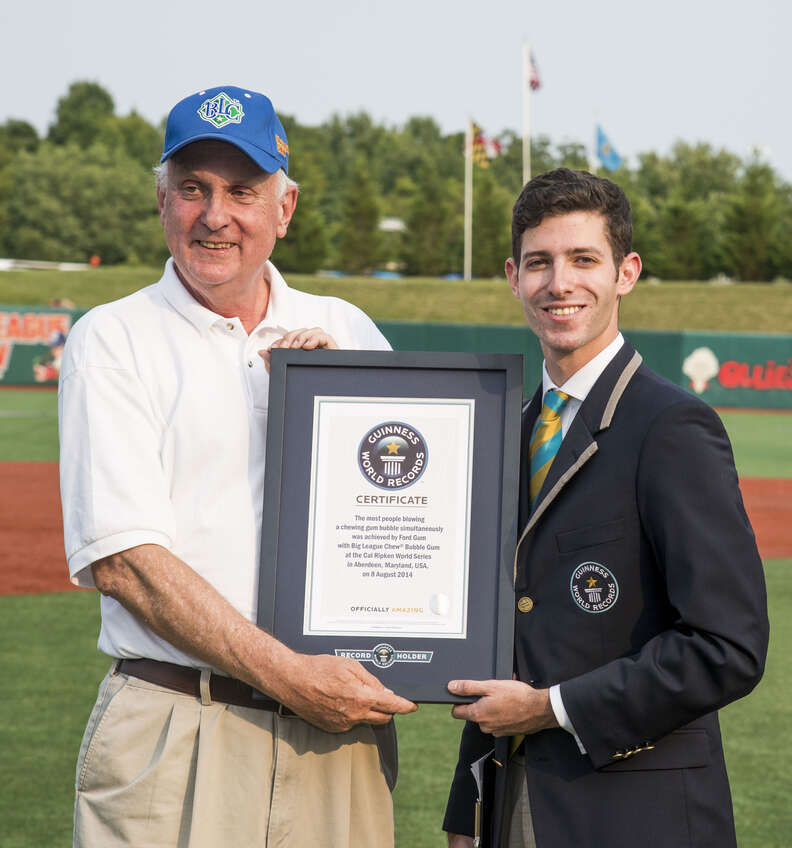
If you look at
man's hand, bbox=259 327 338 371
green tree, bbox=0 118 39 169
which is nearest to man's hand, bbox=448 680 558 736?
man's hand, bbox=259 327 338 371

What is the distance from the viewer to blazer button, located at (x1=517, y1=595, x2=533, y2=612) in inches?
98.0

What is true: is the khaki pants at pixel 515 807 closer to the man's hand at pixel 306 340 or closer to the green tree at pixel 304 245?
the man's hand at pixel 306 340

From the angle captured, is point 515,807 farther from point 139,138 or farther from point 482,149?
point 139,138

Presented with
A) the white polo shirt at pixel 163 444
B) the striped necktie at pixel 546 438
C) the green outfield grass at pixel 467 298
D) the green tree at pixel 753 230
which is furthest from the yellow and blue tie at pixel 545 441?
the green tree at pixel 753 230

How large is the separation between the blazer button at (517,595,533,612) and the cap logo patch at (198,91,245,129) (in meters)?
1.28

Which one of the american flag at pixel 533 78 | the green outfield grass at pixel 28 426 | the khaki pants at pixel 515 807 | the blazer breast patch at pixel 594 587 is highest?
the american flag at pixel 533 78

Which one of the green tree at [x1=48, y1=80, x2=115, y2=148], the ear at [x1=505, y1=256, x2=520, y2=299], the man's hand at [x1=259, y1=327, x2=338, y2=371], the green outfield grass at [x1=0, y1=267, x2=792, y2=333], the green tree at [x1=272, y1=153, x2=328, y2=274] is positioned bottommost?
the man's hand at [x1=259, y1=327, x2=338, y2=371]

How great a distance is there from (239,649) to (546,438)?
2.79ft

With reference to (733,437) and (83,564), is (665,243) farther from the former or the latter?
(83,564)

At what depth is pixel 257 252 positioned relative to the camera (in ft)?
9.00

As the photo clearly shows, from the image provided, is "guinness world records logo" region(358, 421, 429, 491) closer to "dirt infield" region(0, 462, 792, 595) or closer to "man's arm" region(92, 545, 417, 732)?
"man's arm" region(92, 545, 417, 732)

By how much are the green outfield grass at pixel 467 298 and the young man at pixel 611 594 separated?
130 ft

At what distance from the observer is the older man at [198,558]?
2490 mm

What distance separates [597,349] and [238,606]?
1018mm
